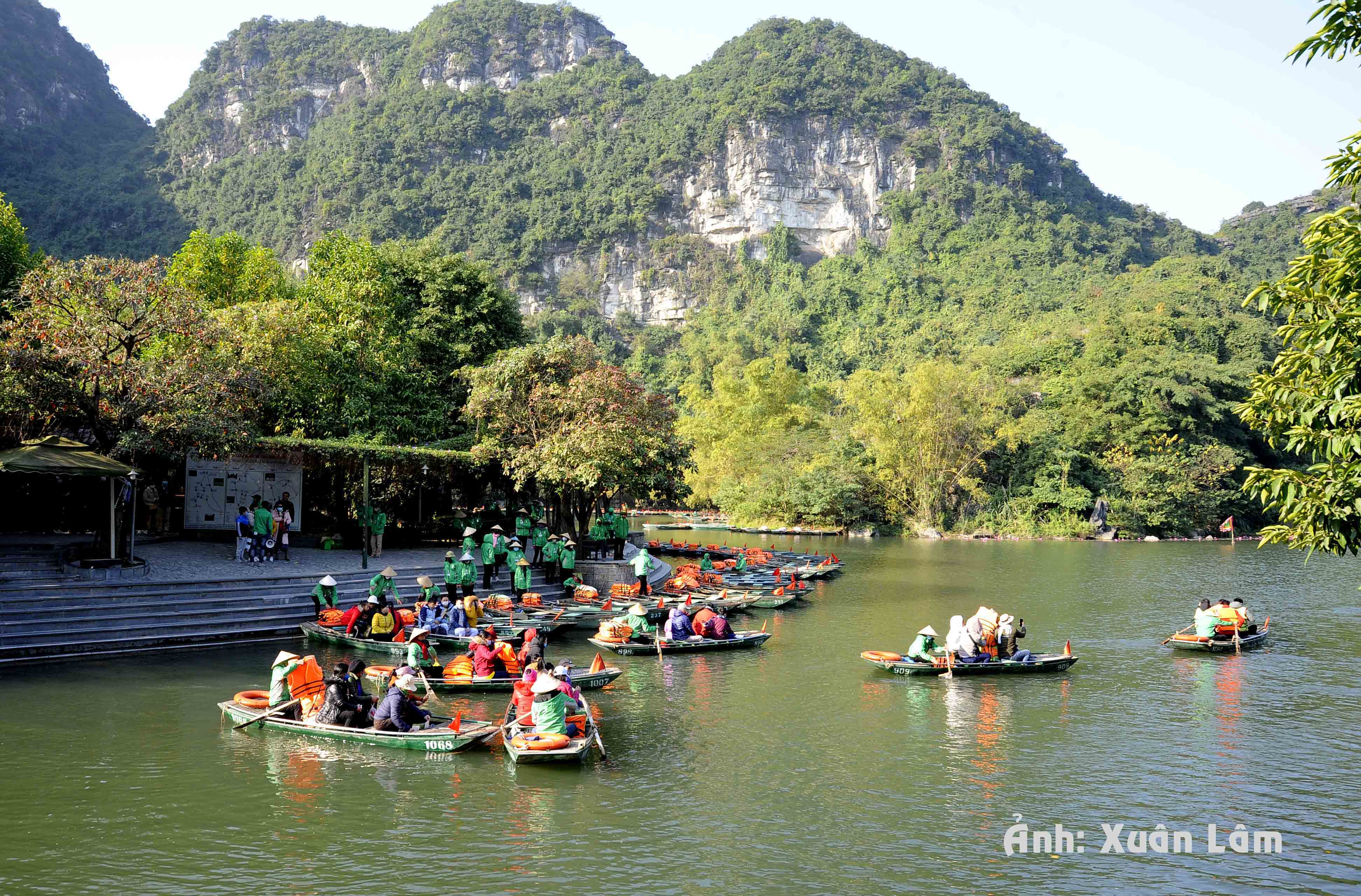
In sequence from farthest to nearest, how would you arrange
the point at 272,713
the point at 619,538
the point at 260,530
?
the point at 619,538 < the point at 260,530 < the point at 272,713

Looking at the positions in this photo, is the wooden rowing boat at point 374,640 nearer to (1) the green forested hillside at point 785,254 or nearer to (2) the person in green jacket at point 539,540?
(2) the person in green jacket at point 539,540

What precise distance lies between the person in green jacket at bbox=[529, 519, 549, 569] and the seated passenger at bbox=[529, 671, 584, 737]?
12690 mm

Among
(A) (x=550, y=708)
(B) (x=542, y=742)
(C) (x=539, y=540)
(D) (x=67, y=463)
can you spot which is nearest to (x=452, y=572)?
(C) (x=539, y=540)

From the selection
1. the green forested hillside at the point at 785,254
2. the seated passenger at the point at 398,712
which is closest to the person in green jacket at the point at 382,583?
the seated passenger at the point at 398,712

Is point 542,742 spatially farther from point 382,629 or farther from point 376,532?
point 376,532

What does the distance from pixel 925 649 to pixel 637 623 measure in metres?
5.25

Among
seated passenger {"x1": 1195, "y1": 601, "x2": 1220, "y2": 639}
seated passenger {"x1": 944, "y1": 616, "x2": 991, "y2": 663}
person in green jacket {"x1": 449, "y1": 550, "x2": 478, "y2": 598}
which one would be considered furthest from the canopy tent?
seated passenger {"x1": 1195, "y1": 601, "x2": 1220, "y2": 639}

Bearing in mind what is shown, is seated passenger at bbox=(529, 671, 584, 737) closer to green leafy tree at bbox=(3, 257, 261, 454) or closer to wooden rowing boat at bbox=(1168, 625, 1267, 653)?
green leafy tree at bbox=(3, 257, 261, 454)

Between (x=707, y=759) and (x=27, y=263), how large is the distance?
A: 84.6ft

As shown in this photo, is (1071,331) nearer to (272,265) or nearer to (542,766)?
(272,265)

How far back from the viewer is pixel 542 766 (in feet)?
37.4

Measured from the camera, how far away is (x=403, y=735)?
38.4ft

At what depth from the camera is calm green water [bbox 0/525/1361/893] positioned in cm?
875

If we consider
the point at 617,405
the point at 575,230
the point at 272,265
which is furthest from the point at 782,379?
the point at 575,230
